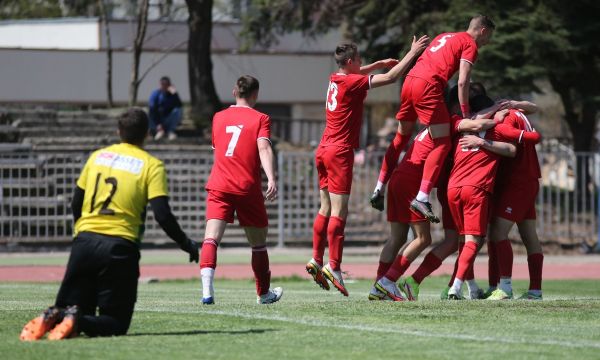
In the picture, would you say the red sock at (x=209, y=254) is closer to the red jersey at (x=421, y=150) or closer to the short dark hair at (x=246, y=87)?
the short dark hair at (x=246, y=87)

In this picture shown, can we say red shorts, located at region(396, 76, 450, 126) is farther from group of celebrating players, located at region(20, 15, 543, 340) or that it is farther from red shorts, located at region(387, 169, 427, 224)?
red shorts, located at region(387, 169, 427, 224)

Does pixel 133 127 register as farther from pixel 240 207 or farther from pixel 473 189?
pixel 473 189

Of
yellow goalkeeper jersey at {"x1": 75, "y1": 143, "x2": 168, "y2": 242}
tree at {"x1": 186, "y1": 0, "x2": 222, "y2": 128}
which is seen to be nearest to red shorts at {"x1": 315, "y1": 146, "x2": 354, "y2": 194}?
yellow goalkeeper jersey at {"x1": 75, "y1": 143, "x2": 168, "y2": 242}

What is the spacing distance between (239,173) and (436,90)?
2.16 metres

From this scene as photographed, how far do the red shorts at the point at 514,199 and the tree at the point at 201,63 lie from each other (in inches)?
944

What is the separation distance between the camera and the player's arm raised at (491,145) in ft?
41.0

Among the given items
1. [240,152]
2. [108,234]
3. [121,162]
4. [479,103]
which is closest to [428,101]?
[479,103]

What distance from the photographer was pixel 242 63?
44531 mm

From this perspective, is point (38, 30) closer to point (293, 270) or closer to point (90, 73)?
point (90, 73)

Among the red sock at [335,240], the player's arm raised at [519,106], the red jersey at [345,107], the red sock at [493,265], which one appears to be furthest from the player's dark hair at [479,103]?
the red sock at [335,240]

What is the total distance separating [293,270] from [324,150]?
9.48 metres

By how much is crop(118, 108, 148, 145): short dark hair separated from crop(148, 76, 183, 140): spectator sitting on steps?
23.2 meters

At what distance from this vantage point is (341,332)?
9.55 m

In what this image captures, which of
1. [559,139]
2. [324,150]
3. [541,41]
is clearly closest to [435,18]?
[541,41]
